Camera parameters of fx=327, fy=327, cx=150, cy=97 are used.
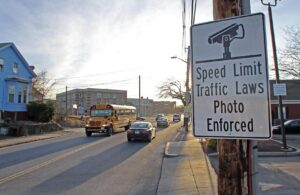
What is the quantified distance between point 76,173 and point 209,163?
5146mm

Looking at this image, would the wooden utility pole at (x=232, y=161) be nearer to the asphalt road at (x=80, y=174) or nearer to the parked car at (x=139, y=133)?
the asphalt road at (x=80, y=174)

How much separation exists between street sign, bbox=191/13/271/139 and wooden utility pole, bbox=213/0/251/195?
0.64 feet

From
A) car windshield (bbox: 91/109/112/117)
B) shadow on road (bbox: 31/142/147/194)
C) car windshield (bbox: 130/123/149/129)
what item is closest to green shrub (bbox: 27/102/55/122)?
car windshield (bbox: 91/109/112/117)

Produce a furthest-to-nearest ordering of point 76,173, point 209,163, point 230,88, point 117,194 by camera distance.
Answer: point 209,163, point 76,173, point 117,194, point 230,88

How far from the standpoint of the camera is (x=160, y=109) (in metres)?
161

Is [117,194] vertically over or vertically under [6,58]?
under

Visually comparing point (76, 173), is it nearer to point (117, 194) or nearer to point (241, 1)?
point (117, 194)

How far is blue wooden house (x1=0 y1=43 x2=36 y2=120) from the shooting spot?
36.8m

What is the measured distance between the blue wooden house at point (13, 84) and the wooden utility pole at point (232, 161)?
37023 mm

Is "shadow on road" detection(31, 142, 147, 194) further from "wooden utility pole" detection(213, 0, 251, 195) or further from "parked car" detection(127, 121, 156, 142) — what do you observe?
"parked car" detection(127, 121, 156, 142)

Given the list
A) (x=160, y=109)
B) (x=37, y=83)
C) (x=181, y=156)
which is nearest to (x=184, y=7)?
(x=181, y=156)

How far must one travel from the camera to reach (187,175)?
10.6m

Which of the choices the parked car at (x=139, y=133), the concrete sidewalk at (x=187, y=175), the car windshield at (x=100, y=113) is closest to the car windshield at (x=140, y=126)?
the parked car at (x=139, y=133)

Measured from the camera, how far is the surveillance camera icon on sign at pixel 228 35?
2.79 metres
